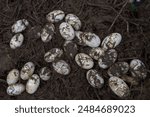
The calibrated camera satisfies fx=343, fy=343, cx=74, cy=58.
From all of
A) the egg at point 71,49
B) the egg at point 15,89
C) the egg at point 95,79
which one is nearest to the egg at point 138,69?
the egg at point 95,79

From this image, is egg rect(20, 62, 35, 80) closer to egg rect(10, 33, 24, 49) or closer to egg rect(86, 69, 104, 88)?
egg rect(10, 33, 24, 49)

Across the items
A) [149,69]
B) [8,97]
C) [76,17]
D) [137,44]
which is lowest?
[8,97]

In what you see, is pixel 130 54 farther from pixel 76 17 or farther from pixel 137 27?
pixel 76 17

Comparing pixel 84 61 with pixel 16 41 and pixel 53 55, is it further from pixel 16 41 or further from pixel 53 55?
pixel 16 41

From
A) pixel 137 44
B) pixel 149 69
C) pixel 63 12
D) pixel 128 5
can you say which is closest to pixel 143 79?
pixel 149 69

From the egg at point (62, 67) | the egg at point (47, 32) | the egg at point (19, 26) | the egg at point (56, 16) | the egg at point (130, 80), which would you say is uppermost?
the egg at point (56, 16)

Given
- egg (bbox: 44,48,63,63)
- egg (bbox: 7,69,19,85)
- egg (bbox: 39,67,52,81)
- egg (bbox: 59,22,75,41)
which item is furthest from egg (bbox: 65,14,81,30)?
egg (bbox: 7,69,19,85)

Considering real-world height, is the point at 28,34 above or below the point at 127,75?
above

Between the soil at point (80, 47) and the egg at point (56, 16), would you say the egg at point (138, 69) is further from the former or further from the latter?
the egg at point (56, 16)
